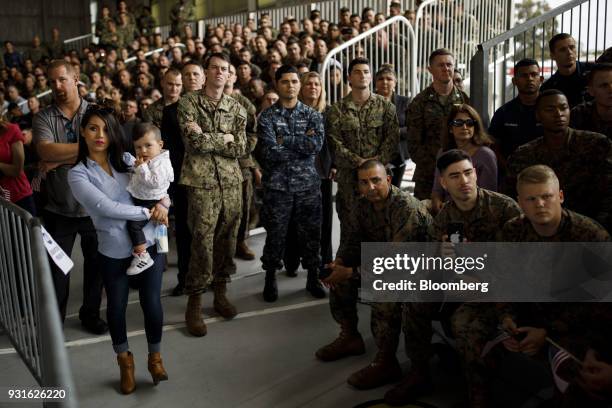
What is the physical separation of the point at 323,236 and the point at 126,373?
2052mm

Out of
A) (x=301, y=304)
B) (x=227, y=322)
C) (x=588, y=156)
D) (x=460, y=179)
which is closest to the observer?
(x=460, y=179)

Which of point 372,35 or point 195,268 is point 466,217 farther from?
point 372,35

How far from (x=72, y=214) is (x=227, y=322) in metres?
1.20

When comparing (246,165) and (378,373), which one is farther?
(246,165)

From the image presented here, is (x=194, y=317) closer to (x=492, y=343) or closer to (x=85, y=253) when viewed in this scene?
(x=85, y=253)

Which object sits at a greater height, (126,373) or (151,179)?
(151,179)

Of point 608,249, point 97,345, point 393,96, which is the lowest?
point 97,345

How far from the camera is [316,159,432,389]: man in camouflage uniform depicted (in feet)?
10.2

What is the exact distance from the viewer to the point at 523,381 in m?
2.90

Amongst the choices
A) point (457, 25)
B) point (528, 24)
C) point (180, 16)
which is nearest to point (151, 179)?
point (528, 24)

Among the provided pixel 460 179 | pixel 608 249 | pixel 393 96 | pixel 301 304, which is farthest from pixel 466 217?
pixel 393 96

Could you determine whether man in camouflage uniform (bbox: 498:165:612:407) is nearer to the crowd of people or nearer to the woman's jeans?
the crowd of people

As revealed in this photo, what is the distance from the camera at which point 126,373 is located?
3.09 m

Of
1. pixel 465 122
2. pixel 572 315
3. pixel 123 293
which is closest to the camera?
pixel 572 315
